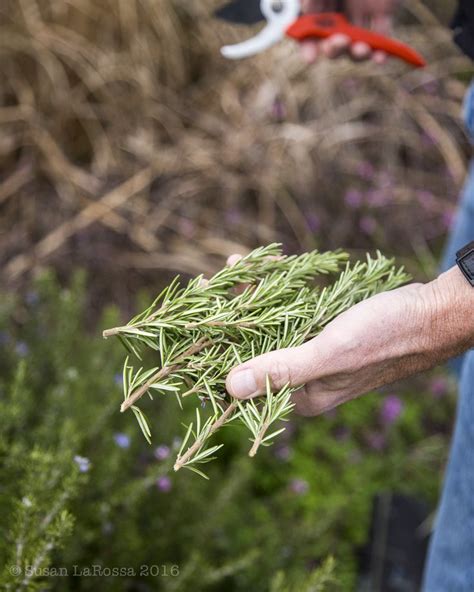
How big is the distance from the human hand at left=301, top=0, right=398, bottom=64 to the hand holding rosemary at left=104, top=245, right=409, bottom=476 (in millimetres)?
813

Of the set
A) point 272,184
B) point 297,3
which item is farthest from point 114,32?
point 297,3

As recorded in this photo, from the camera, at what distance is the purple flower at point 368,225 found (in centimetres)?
300

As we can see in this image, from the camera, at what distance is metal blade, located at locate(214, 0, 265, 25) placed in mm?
1749

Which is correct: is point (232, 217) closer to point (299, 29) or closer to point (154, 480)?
point (299, 29)

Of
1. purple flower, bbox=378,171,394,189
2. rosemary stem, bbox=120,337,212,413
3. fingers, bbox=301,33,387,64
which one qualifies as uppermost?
fingers, bbox=301,33,387,64

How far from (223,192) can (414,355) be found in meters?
2.08

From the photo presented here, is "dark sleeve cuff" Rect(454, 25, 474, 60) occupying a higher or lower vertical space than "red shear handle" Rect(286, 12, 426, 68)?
higher

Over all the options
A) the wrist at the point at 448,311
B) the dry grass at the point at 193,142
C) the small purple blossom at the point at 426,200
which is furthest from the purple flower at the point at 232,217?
the wrist at the point at 448,311

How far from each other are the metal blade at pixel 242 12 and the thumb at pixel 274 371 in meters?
1.13

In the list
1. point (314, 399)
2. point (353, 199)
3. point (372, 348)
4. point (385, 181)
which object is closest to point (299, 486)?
point (314, 399)

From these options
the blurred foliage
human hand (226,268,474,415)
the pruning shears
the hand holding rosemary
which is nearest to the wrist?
human hand (226,268,474,415)

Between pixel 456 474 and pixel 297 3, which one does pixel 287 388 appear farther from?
pixel 297 3

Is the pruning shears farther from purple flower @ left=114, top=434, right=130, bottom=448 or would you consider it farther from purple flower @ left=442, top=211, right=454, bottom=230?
purple flower @ left=442, top=211, right=454, bottom=230

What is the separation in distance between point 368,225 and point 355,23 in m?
1.27
